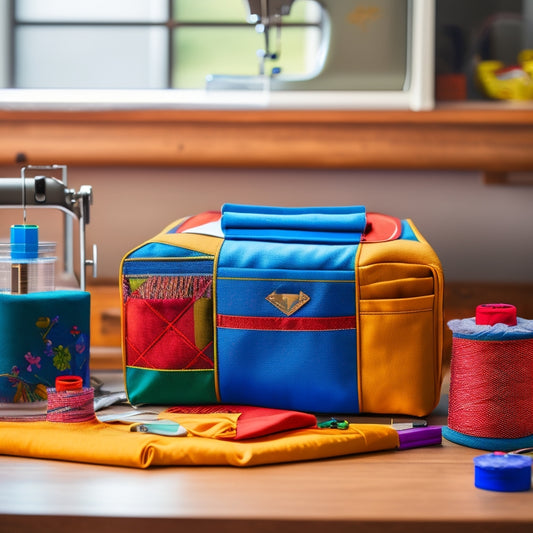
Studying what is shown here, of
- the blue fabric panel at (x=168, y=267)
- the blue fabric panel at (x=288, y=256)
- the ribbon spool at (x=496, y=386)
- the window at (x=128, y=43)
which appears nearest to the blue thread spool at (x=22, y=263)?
the blue fabric panel at (x=168, y=267)

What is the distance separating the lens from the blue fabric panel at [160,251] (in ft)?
2.93

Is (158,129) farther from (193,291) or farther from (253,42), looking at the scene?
(193,291)

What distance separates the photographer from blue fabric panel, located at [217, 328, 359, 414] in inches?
33.4

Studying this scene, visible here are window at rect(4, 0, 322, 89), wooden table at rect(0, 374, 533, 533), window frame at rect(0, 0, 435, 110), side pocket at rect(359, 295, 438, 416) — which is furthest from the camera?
window at rect(4, 0, 322, 89)

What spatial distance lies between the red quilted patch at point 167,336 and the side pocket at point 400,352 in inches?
7.3

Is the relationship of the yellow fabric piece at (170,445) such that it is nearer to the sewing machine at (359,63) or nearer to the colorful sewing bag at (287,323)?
the colorful sewing bag at (287,323)

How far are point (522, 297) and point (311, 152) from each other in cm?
41

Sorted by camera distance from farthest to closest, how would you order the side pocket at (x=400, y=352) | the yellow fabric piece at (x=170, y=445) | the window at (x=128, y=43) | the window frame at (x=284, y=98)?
the window at (x=128, y=43) < the window frame at (x=284, y=98) < the side pocket at (x=400, y=352) < the yellow fabric piece at (x=170, y=445)

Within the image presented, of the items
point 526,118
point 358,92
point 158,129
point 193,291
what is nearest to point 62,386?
point 193,291

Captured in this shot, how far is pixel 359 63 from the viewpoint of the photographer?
121 centimetres

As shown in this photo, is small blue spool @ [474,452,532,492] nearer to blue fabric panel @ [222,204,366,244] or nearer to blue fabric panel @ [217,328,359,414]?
blue fabric panel @ [217,328,359,414]

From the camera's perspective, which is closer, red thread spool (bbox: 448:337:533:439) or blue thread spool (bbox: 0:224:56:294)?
red thread spool (bbox: 448:337:533:439)

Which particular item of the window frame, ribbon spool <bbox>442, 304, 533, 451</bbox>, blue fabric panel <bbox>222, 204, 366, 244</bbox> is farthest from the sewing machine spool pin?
ribbon spool <bbox>442, 304, 533, 451</bbox>

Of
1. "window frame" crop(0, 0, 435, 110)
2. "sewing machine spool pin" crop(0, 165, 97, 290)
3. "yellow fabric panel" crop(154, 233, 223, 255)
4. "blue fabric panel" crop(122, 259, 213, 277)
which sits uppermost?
"window frame" crop(0, 0, 435, 110)
